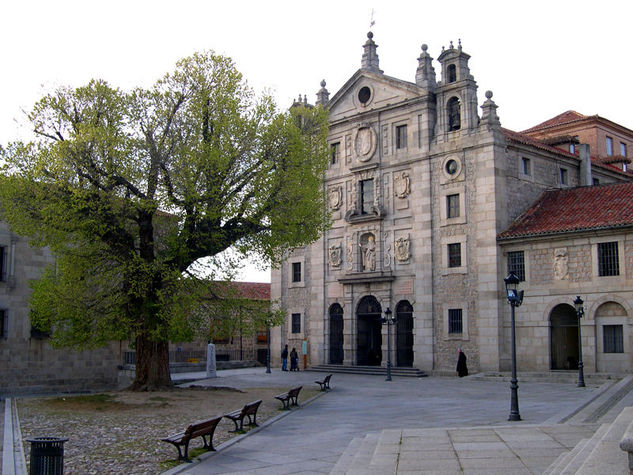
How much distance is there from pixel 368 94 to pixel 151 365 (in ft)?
76.9

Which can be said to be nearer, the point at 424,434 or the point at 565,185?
the point at 424,434

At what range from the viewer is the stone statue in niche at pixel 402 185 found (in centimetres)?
4150

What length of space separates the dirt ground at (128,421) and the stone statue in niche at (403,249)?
13.2 metres

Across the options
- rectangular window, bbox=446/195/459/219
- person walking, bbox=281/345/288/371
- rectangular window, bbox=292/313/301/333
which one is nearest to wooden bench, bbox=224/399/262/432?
rectangular window, bbox=446/195/459/219

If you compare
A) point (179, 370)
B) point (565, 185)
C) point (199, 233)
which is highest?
point (565, 185)

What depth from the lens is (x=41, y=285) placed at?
88.4 ft

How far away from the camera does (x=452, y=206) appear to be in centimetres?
3962

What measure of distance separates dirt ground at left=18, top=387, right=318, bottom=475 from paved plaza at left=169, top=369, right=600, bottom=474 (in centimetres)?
114

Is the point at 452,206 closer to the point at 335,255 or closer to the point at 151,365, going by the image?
the point at 335,255

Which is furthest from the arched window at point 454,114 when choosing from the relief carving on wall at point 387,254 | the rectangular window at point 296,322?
the rectangular window at point 296,322

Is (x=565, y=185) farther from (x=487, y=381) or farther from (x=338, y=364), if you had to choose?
(x=338, y=364)

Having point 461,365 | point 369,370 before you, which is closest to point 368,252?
point 369,370

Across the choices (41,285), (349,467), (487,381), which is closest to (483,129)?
(487,381)

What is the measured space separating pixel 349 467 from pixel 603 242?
2462 cm
